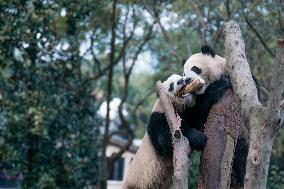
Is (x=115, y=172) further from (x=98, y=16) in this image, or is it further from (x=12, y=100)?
(x=12, y=100)

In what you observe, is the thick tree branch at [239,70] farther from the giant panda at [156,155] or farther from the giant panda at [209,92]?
the giant panda at [156,155]

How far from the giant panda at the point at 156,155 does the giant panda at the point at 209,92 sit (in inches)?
4.0

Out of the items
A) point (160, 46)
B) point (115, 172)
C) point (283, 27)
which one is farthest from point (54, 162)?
point (115, 172)

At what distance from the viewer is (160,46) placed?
12.6m

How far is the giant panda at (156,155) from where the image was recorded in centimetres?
450

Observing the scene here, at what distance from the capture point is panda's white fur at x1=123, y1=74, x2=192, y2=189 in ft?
15.1

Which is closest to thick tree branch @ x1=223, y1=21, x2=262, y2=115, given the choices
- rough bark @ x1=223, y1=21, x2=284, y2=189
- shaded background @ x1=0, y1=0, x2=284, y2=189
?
rough bark @ x1=223, y1=21, x2=284, y2=189

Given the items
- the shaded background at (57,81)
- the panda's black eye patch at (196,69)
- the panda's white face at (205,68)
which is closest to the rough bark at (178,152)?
the panda's white face at (205,68)

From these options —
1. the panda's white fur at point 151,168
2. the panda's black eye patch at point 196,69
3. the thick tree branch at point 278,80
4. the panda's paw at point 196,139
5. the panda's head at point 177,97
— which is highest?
the panda's black eye patch at point 196,69

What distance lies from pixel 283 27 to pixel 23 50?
4023 millimetres

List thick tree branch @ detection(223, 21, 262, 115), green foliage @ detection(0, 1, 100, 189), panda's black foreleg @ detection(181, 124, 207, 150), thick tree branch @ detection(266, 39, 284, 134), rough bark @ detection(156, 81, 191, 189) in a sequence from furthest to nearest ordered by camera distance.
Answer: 1. green foliage @ detection(0, 1, 100, 189)
2. panda's black foreleg @ detection(181, 124, 207, 150)
3. rough bark @ detection(156, 81, 191, 189)
4. thick tree branch @ detection(223, 21, 262, 115)
5. thick tree branch @ detection(266, 39, 284, 134)

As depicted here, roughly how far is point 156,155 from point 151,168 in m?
0.12

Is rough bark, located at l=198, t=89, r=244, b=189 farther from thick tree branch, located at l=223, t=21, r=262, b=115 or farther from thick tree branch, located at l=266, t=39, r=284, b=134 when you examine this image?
thick tree branch, located at l=266, t=39, r=284, b=134

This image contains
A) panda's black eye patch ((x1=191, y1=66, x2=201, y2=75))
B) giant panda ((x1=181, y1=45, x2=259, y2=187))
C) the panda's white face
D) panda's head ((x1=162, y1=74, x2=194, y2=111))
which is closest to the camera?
giant panda ((x1=181, y1=45, x2=259, y2=187))
